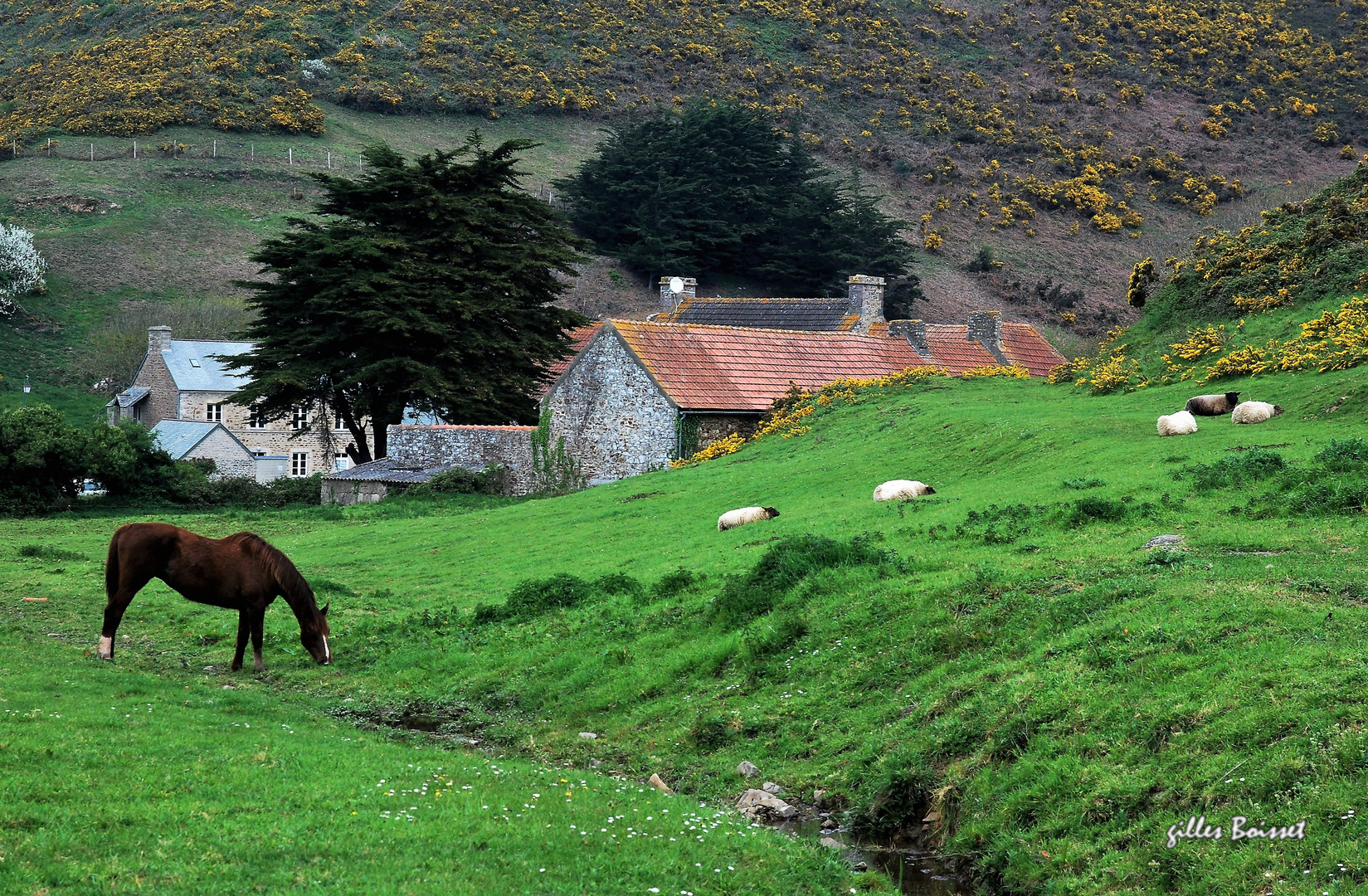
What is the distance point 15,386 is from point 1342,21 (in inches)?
4928

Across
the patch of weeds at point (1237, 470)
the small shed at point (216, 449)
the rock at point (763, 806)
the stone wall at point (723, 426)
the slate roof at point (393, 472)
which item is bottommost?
the small shed at point (216, 449)

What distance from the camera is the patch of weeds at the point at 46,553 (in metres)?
29.0

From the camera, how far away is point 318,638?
57.0 feet

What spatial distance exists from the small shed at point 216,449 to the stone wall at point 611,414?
25587mm

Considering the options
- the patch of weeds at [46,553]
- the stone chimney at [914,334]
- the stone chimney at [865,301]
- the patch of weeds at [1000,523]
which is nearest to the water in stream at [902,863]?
the patch of weeds at [1000,523]

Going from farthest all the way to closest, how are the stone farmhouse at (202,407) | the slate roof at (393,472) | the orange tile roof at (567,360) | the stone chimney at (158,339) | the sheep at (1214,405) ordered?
1. the stone chimney at (158,339)
2. the stone farmhouse at (202,407)
3. the orange tile roof at (567,360)
4. the slate roof at (393,472)
5. the sheep at (1214,405)

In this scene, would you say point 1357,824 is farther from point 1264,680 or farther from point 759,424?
point 759,424

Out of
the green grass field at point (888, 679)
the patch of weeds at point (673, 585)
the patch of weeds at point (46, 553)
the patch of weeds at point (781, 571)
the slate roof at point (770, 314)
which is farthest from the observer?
the slate roof at point (770, 314)

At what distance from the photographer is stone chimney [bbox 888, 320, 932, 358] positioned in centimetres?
5250

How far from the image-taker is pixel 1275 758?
30.6ft

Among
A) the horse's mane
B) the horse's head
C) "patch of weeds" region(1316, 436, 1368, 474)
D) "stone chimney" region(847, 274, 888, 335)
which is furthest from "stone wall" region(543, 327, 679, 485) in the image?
"patch of weeds" region(1316, 436, 1368, 474)

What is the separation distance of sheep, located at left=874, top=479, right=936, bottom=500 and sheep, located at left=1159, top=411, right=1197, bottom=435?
158 inches

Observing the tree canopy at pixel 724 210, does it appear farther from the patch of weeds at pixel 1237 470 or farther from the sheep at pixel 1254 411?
the patch of weeds at pixel 1237 470

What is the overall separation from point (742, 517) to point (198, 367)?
5484 centimetres
